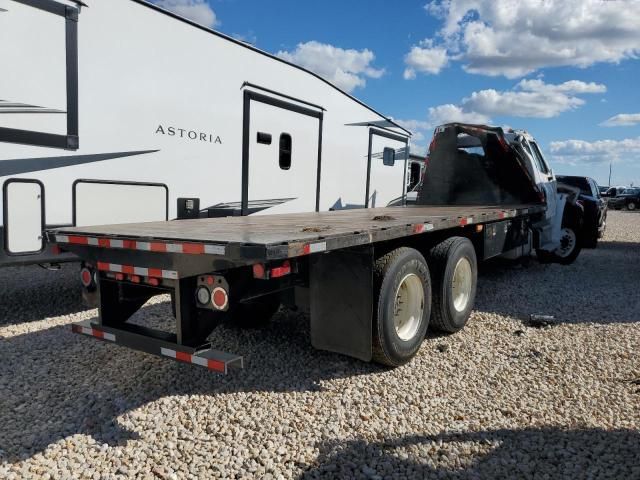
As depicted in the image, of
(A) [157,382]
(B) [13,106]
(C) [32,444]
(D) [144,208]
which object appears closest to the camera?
(C) [32,444]

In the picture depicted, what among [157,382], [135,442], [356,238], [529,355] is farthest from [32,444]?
[529,355]

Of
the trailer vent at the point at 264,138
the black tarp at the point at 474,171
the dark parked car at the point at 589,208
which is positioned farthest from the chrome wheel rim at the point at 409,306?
the dark parked car at the point at 589,208

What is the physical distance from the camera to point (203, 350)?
336 cm

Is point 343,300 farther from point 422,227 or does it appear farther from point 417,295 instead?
point 422,227

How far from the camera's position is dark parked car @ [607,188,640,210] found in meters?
33.5

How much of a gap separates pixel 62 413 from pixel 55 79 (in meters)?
3.01

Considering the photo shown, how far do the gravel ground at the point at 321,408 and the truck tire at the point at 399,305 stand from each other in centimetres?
21

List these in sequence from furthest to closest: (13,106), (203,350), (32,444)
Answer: (13,106), (203,350), (32,444)

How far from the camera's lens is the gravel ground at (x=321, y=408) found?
2.92m

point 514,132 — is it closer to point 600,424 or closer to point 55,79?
point 600,424

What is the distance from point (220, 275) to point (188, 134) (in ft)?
10.5

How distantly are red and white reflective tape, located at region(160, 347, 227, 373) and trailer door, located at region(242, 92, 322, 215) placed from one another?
11.6 feet

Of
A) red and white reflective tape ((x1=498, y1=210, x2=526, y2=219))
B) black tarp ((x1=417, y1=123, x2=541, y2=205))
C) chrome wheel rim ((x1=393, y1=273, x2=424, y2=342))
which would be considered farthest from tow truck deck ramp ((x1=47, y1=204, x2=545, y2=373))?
black tarp ((x1=417, y1=123, x2=541, y2=205))

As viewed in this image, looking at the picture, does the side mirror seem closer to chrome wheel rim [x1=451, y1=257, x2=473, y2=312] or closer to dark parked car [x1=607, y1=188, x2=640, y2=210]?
chrome wheel rim [x1=451, y1=257, x2=473, y2=312]
